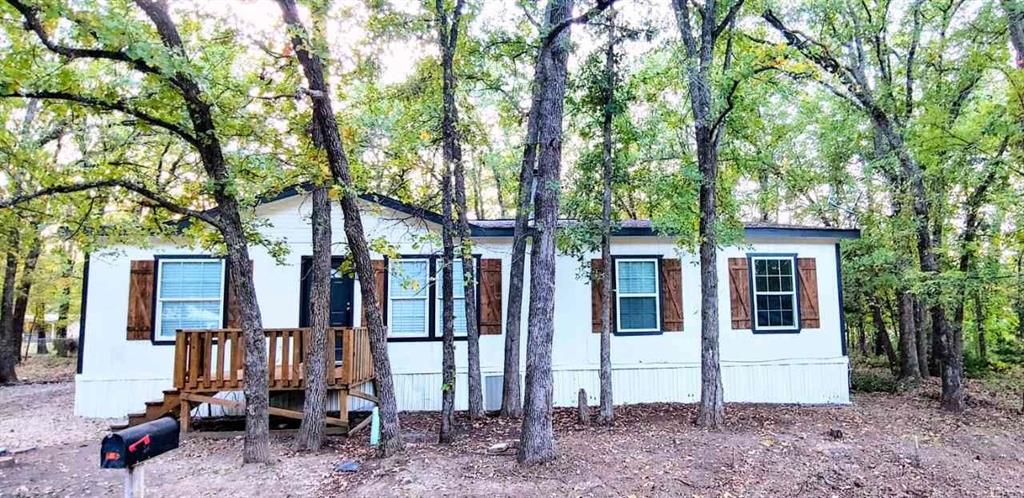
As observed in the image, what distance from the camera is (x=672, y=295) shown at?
32.0 feet

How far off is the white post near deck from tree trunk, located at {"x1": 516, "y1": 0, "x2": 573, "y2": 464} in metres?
3.27

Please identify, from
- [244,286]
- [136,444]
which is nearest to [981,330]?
[244,286]

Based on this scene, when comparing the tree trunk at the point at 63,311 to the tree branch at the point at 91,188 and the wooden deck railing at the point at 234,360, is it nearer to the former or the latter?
the wooden deck railing at the point at 234,360

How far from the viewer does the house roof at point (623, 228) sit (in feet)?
29.0

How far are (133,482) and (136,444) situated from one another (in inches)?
10.8

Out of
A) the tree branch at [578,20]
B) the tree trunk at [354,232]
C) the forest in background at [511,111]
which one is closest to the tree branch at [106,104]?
the forest in background at [511,111]

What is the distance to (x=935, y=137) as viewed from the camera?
787 centimetres

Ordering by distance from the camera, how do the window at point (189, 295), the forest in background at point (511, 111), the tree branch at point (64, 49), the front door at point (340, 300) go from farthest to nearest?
the front door at point (340, 300) < the window at point (189, 295) < the forest in background at point (511, 111) < the tree branch at point (64, 49)

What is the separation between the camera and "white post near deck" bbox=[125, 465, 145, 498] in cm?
347

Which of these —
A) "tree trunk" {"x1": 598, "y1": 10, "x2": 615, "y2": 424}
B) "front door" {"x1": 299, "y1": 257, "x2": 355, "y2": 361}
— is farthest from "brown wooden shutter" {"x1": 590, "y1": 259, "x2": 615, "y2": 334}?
"front door" {"x1": 299, "y1": 257, "x2": 355, "y2": 361}

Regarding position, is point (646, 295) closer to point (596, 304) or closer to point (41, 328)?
point (596, 304)

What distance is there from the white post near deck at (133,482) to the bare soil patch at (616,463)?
5.46 ft

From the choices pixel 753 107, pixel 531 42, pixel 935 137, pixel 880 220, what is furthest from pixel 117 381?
pixel 880 220

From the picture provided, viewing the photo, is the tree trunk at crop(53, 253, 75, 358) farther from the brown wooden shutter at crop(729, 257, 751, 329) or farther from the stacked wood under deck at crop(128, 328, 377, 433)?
the brown wooden shutter at crop(729, 257, 751, 329)
